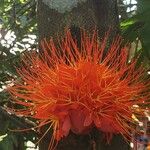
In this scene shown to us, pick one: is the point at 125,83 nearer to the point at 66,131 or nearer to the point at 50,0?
the point at 66,131

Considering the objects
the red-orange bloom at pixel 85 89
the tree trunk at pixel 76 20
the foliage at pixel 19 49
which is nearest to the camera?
the red-orange bloom at pixel 85 89

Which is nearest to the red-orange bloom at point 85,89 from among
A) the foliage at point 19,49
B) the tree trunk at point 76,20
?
the tree trunk at point 76,20

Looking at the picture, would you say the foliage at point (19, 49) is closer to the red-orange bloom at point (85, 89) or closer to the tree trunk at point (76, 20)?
the tree trunk at point (76, 20)

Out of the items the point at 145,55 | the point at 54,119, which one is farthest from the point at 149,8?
the point at 54,119

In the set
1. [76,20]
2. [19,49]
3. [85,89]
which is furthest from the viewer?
[19,49]

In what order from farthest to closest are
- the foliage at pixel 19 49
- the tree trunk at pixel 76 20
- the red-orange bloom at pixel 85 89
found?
the foliage at pixel 19 49 < the tree trunk at pixel 76 20 < the red-orange bloom at pixel 85 89

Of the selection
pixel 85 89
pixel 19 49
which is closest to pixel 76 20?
pixel 85 89

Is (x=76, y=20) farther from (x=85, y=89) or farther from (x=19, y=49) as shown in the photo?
(x=19, y=49)
